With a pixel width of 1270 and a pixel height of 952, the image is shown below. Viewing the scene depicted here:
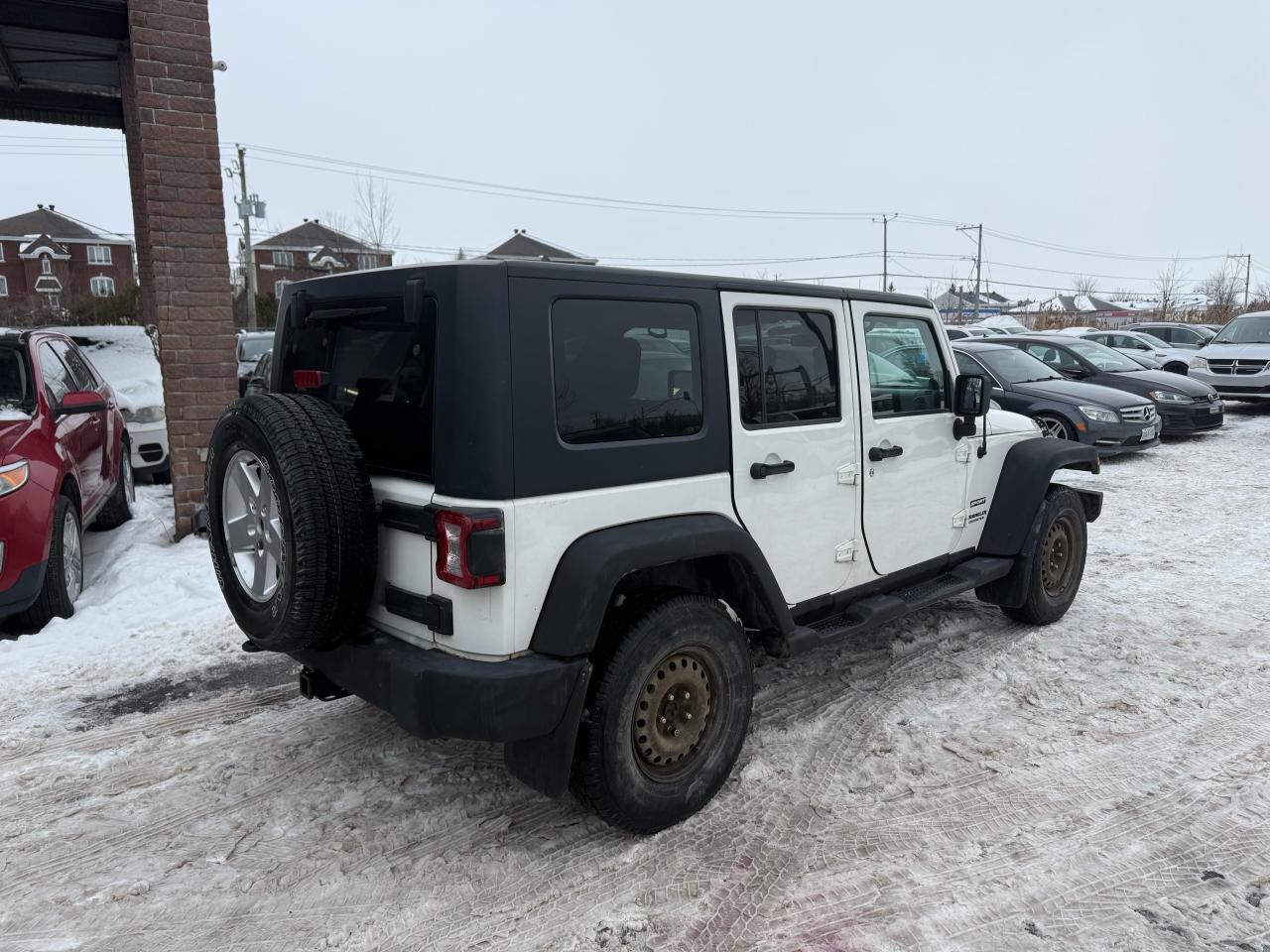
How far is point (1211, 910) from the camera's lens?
273 cm

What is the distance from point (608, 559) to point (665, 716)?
0.74m

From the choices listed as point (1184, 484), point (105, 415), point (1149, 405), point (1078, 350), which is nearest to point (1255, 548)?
point (1184, 484)

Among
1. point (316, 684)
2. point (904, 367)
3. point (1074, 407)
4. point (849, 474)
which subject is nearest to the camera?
point (316, 684)

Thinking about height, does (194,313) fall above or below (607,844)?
above

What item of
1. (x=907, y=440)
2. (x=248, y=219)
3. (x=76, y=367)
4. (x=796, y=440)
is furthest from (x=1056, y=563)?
(x=248, y=219)

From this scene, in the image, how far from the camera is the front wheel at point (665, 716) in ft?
9.61

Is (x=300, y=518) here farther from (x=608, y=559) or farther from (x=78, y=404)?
(x=78, y=404)

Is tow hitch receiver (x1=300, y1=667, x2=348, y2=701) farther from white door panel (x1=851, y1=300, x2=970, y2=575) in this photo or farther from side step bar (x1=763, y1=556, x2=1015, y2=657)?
white door panel (x1=851, y1=300, x2=970, y2=575)

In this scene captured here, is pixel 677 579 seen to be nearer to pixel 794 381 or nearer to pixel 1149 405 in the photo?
pixel 794 381

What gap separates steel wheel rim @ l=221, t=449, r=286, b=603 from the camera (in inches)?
119

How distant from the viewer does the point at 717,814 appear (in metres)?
3.31

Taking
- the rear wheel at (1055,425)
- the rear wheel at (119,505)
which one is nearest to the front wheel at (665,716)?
the rear wheel at (119,505)

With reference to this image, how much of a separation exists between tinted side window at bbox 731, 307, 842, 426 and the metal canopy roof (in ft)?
20.5

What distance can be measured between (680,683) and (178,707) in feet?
8.70
